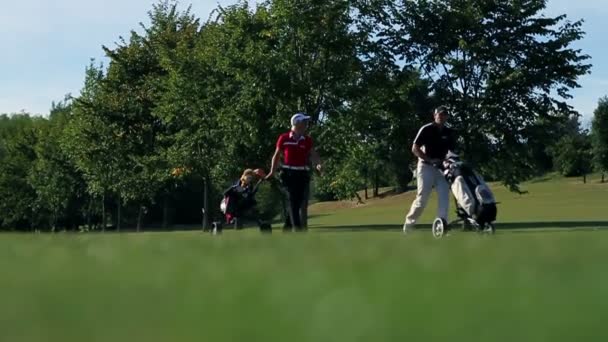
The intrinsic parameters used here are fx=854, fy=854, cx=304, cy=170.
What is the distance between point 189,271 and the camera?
4660mm

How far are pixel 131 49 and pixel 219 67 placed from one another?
14.4 metres

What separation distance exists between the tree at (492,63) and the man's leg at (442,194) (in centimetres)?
2880

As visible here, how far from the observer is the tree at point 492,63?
41.9 metres

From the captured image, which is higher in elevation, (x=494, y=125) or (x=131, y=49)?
(x=131, y=49)

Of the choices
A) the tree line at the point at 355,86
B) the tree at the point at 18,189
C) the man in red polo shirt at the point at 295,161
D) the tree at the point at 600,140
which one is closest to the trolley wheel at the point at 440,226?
the man in red polo shirt at the point at 295,161

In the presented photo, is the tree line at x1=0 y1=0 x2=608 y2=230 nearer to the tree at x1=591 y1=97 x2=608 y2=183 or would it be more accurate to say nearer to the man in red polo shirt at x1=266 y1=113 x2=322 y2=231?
the man in red polo shirt at x1=266 y1=113 x2=322 y2=231

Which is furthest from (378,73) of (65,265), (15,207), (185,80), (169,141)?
(15,207)

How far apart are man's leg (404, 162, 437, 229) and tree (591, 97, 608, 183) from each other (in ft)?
270

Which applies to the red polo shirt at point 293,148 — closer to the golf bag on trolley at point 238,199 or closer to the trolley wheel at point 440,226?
the trolley wheel at point 440,226

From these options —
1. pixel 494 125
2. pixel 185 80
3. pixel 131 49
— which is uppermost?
pixel 131 49

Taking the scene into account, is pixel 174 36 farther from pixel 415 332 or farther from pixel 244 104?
pixel 415 332

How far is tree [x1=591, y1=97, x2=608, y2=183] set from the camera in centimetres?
9094

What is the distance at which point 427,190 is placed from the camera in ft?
43.5

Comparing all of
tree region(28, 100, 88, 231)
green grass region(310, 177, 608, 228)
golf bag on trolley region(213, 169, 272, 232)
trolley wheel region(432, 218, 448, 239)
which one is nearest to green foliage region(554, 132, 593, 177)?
green grass region(310, 177, 608, 228)
